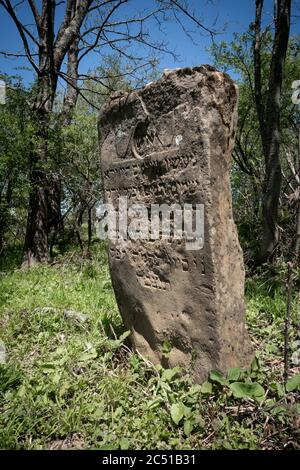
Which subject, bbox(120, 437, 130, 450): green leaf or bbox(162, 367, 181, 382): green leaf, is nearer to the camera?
bbox(120, 437, 130, 450): green leaf

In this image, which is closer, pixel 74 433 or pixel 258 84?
pixel 74 433

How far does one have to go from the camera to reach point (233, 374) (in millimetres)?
2320

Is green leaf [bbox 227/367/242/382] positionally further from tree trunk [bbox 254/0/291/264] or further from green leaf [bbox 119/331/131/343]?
tree trunk [bbox 254/0/291/264]

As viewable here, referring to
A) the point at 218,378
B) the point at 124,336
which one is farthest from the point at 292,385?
the point at 124,336

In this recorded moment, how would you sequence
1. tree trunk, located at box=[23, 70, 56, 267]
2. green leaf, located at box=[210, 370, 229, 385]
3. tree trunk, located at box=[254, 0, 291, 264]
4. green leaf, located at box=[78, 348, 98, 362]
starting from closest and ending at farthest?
green leaf, located at box=[210, 370, 229, 385]
green leaf, located at box=[78, 348, 98, 362]
tree trunk, located at box=[254, 0, 291, 264]
tree trunk, located at box=[23, 70, 56, 267]

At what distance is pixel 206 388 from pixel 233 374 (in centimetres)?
20

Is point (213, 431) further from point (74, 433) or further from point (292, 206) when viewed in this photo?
point (292, 206)

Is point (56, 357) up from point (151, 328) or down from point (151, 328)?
down

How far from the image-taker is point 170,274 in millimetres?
2621

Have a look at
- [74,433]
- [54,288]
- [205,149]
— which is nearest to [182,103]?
[205,149]

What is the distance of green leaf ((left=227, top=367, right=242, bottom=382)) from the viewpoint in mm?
2297

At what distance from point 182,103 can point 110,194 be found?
1.05 meters

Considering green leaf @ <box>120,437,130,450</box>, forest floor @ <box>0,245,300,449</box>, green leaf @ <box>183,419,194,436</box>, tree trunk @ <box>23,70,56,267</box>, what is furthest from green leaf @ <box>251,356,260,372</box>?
tree trunk @ <box>23,70,56,267</box>

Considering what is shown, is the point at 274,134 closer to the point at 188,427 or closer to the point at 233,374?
the point at 233,374
